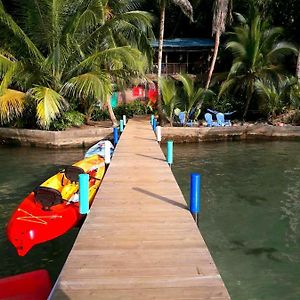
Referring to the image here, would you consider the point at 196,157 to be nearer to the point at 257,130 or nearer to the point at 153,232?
the point at 257,130

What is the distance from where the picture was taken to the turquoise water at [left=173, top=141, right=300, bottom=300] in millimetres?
6566

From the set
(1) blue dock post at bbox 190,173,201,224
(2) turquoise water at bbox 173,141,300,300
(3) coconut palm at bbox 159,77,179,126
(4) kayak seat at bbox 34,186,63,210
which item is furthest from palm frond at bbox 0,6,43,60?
(1) blue dock post at bbox 190,173,201,224

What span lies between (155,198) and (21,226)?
2377 millimetres

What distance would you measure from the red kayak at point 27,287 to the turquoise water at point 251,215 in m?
2.85

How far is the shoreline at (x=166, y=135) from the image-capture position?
728 inches

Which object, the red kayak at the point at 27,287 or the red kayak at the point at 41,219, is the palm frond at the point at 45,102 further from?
the red kayak at the point at 27,287

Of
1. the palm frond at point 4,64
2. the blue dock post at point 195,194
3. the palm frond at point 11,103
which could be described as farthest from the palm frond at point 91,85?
the blue dock post at point 195,194

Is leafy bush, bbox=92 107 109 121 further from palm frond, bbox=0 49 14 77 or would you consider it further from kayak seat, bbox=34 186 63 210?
kayak seat, bbox=34 186 63 210

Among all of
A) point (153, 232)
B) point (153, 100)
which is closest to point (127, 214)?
point (153, 232)

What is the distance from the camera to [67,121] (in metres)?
19.4

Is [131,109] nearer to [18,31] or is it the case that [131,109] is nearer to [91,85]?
[91,85]

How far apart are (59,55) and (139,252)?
14411mm

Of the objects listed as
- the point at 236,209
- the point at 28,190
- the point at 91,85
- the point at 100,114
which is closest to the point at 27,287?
the point at 236,209

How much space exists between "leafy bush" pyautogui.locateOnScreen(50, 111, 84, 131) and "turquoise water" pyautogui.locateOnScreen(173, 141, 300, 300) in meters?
5.35
